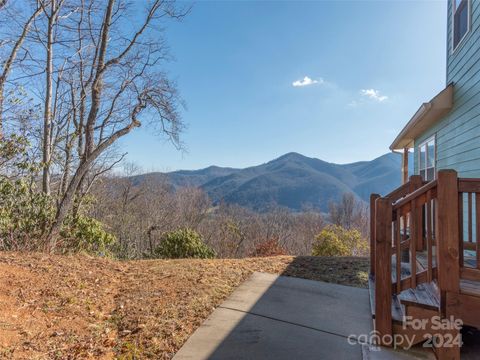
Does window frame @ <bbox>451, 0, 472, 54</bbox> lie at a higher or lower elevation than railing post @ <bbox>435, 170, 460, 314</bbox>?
higher

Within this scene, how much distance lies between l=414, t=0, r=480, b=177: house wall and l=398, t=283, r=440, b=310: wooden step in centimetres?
260

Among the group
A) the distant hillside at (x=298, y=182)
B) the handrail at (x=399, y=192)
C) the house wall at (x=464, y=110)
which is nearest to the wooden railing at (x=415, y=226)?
the handrail at (x=399, y=192)

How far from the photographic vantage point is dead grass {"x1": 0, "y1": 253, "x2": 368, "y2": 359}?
2484mm

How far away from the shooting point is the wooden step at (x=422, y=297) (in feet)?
7.98

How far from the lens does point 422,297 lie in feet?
8.46


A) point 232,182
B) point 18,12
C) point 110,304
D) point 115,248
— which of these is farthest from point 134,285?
point 232,182

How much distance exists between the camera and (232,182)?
2254 inches

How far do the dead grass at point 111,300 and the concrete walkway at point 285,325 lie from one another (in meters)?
0.21

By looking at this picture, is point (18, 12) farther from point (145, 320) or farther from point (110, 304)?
point (145, 320)

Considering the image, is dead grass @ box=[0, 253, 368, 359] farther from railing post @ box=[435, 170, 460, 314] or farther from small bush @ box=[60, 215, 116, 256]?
railing post @ box=[435, 170, 460, 314]

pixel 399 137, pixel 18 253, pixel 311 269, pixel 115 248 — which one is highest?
pixel 399 137

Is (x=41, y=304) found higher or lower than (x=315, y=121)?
lower

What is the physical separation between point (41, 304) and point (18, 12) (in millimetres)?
6899

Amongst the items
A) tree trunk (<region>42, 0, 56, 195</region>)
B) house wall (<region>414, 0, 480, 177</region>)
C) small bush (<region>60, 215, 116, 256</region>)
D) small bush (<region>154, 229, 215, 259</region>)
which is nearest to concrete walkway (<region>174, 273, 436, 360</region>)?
house wall (<region>414, 0, 480, 177</region>)
